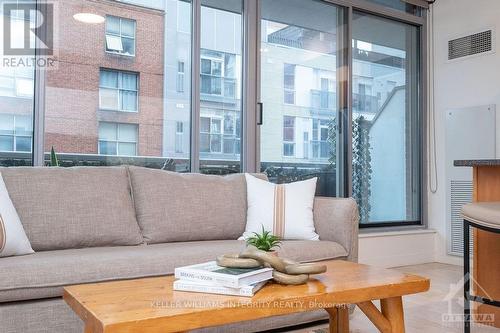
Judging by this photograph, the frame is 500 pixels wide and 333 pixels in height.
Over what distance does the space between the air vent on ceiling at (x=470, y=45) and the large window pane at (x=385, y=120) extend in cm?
38

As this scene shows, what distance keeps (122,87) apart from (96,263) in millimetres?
1485

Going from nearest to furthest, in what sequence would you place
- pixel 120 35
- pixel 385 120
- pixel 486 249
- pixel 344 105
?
pixel 486 249 → pixel 120 35 → pixel 344 105 → pixel 385 120

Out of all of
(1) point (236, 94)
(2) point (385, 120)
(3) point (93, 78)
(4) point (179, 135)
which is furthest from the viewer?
(2) point (385, 120)

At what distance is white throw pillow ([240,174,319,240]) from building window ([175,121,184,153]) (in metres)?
0.71

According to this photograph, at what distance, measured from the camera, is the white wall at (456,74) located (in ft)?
12.9

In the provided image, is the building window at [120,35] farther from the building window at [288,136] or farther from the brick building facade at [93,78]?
the building window at [288,136]

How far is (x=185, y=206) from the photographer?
2592 mm

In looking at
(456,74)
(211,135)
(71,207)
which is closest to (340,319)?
(71,207)

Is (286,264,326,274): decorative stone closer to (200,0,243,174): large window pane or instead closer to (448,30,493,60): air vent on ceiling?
(200,0,243,174): large window pane

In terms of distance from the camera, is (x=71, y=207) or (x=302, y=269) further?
(x=71, y=207)

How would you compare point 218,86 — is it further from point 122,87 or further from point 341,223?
point 341,223

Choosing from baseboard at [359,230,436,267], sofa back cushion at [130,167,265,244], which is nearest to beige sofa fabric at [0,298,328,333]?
sofa back cushion at [130,167,265,244]

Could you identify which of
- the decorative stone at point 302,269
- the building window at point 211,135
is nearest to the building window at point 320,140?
the building window at point 211,135

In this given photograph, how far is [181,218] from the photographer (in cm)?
255
